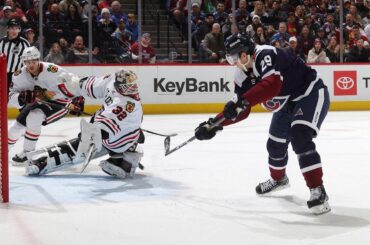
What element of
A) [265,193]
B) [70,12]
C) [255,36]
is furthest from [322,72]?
[265,193]

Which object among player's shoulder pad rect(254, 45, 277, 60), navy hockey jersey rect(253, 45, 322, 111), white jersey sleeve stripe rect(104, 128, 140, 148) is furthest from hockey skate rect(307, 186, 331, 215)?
white jersey sleeve stripe rect(104, 128, 140, 148)

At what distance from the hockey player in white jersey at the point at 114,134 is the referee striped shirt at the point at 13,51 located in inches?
111

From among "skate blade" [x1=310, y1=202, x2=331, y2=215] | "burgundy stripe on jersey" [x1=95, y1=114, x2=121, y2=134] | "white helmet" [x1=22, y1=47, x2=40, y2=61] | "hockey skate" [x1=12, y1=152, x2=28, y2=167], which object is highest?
"white helmet" [x1=22, y1=47, x2=40, y2=61]

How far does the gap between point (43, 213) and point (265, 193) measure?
4.51ft

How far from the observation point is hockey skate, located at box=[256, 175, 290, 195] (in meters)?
4.27

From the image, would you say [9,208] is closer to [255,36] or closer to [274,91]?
[274,91]

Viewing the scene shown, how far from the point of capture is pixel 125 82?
481cm

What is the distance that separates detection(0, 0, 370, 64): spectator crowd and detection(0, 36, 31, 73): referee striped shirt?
2.14m

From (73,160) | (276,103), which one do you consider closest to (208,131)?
(276,103)

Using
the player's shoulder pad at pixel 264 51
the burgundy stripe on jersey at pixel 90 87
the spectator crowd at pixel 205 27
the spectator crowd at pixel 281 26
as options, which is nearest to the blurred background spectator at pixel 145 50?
the spectator crowd at pixel 205 27

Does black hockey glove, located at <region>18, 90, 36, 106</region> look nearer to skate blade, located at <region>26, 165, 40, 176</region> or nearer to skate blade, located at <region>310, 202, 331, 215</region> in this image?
skate blade, located at <region>26, 165, 40, 176</region>

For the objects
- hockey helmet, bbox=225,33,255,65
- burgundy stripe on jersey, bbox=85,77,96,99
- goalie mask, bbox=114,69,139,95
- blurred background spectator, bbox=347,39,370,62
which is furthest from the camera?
blurred background spectator, bbox=347,39,370,62

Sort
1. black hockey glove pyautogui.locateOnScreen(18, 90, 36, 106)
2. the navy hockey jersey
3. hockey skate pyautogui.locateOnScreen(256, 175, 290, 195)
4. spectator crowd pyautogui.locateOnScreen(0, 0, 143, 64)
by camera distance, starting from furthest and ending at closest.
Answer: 1. spectator crowd pyautogui.locateOnScreen(0, 0, 143, 64)
2. black hockey glove pyautogui.locateOnScreen(18, 90, 36, 106)
3. hockey skate pyautogui.locateOnScreen(256, 175, 290, 195)
4. the navy hockey jersey

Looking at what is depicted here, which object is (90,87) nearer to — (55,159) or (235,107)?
(55,159)
